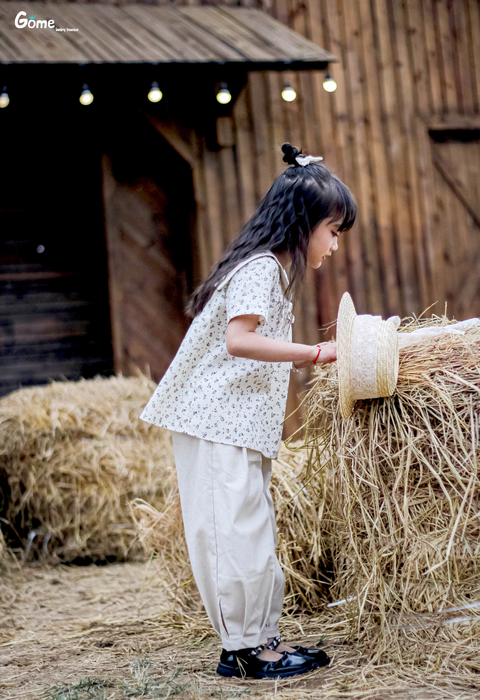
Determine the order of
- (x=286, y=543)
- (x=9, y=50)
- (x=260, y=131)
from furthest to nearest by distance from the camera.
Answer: (x=260, y=131) < (x=9, y=50) < (x=286, y=543)

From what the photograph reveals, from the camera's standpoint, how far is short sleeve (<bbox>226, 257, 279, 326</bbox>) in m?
2.03

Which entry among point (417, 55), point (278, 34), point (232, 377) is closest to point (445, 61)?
point (417, 55)

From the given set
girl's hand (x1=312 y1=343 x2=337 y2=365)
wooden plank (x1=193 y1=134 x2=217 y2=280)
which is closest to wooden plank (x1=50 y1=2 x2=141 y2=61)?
wooden plank (x1=193 y1=134 x2=217 y2=280)

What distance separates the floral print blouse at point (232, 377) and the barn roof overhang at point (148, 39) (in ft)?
8.86

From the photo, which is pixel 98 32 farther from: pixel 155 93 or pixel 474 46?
pixel 474 46

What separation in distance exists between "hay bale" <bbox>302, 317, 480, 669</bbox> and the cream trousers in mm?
246

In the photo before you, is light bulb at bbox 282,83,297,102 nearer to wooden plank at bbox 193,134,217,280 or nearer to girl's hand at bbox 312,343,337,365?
wooden plank at bbox 193,134,217,280

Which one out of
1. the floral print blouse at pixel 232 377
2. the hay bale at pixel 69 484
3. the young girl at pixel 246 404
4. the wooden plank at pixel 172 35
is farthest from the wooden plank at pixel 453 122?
the floral print blouse at pixel 232 377

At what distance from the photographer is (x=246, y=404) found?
2139 millimetres

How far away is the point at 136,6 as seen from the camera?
5219 millimetres

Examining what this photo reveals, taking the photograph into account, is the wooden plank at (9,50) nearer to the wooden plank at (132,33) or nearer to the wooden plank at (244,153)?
the wooden plank at (132,33)

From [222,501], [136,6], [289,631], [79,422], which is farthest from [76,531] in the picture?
[136,6]

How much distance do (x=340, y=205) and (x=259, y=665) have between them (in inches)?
52.0

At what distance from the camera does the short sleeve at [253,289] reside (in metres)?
2.03
